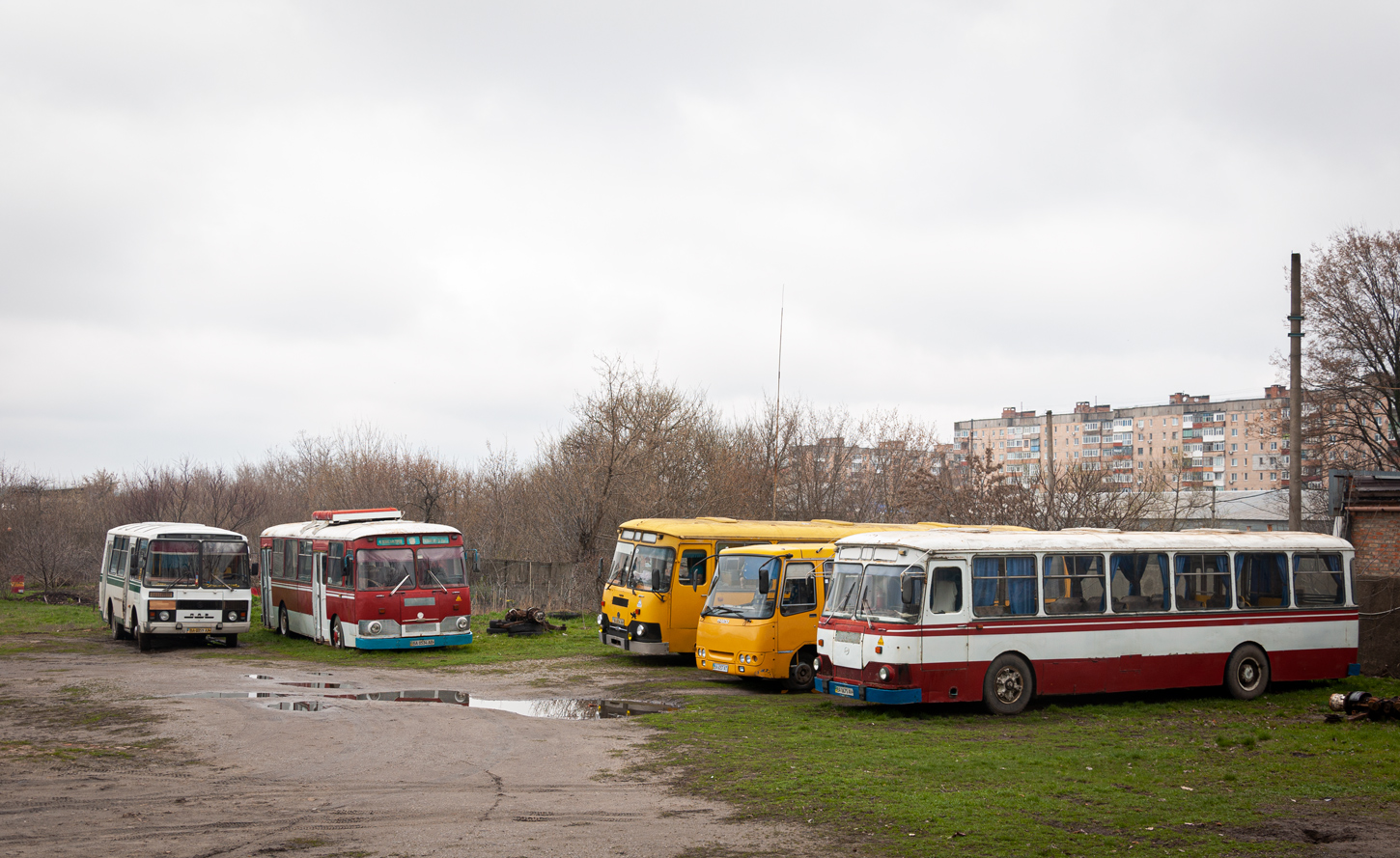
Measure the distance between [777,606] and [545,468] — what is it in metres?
25.0

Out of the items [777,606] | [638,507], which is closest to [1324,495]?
[638,507]

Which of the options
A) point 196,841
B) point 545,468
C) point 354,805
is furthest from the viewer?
point 545,468

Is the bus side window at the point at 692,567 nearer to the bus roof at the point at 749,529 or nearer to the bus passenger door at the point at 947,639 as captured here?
the bus roof at the point at 749,529

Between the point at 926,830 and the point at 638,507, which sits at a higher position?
the point at 638,507

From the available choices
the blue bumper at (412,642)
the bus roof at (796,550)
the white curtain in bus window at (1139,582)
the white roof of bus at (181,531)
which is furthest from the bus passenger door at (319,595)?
the white curtain in bus window at (1139,582)

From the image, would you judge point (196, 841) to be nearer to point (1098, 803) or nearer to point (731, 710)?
point (1098, 803)

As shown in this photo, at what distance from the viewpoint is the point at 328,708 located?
15.4 meters

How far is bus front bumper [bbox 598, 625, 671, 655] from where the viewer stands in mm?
20438

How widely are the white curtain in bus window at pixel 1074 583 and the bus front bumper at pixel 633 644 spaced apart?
7.79 m

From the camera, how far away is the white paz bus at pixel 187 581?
2334 cm

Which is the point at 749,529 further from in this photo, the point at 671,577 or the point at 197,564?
the point at 197,564

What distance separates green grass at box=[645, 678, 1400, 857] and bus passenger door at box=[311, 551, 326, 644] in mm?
11436

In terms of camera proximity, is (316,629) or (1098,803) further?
(316,629)

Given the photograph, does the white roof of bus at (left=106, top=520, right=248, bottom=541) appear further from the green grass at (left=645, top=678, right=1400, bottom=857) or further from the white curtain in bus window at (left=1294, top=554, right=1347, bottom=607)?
the white curtain in bus window at (left=1294, top=554, right=1347, bottom=607)
